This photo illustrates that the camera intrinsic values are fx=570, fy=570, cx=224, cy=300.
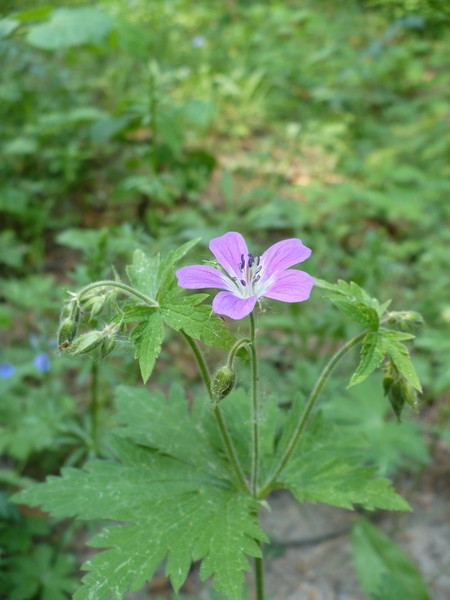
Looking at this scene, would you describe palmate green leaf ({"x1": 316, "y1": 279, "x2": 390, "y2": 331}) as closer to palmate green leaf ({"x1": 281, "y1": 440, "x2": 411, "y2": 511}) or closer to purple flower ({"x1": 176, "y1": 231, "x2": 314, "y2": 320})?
purple flower ({"x1": 176, "y1": 231, "x2": 314, "y2": 320})

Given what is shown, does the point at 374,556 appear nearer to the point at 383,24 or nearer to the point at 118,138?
the point at 118,138

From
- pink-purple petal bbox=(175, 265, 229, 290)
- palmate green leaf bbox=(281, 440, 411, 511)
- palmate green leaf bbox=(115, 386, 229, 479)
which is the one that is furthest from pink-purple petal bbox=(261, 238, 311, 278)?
palmate green leaf bbox=(281, 440, 411, 511)

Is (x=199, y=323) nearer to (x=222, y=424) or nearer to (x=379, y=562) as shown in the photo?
(x=222, y=424)

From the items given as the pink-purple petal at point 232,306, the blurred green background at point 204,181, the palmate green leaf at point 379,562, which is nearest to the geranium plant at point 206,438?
the pink-purple petal at point 232,306

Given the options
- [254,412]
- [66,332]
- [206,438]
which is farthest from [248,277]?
[206,438]

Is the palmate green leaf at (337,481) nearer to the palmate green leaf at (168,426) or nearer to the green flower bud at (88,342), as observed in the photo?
the palmate green leaf at (168,426)

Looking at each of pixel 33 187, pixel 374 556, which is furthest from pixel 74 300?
pixel 33 187
